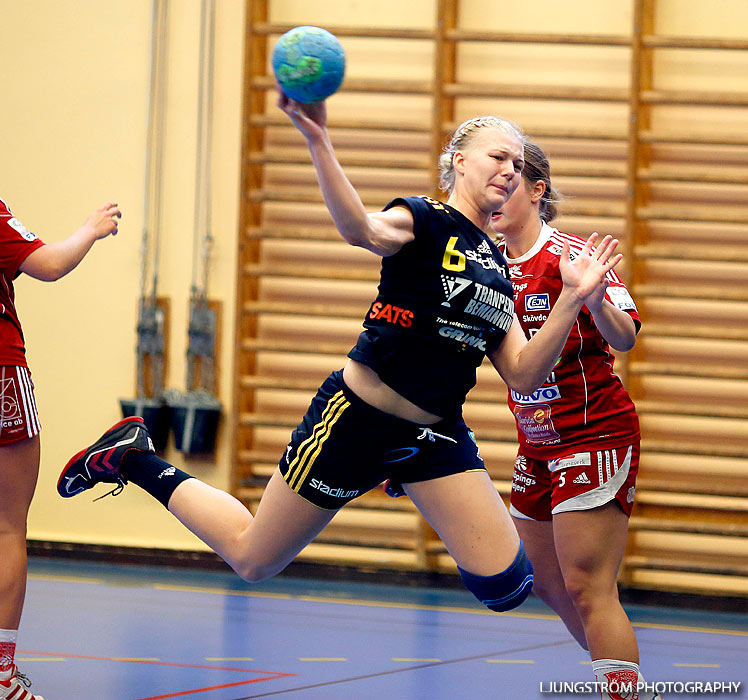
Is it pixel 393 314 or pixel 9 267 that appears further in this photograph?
pixel 9 267

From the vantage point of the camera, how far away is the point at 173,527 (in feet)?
21.4

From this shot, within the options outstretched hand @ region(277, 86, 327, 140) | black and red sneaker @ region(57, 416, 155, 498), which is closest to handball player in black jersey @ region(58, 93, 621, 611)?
outstretched hand @ region(277, 86, 327, 140)

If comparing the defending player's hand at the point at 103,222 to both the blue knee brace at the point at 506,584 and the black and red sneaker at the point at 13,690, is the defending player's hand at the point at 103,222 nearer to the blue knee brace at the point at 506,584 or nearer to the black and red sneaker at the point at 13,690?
the black and red sneaker at the point at 13,690

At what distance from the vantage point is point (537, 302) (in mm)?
3287

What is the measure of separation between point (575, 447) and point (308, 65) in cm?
131

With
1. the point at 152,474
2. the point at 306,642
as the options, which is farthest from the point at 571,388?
the point at 306,642

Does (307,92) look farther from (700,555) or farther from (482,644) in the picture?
(700,555)

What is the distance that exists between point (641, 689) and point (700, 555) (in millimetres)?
3099

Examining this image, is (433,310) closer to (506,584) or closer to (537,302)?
(537,302)

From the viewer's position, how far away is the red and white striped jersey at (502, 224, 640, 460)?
3.19 metres

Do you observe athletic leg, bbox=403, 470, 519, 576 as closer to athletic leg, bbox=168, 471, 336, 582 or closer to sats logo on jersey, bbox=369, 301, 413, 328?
athletic leg, bbox=168, 471, 336, 582

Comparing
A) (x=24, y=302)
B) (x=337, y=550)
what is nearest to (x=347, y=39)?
(x=24, y=302)

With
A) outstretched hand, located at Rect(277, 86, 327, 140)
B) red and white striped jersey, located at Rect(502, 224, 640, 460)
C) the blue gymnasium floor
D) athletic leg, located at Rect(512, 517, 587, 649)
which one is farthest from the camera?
the blue gymnasium floor

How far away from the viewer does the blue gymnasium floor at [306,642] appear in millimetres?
3771
